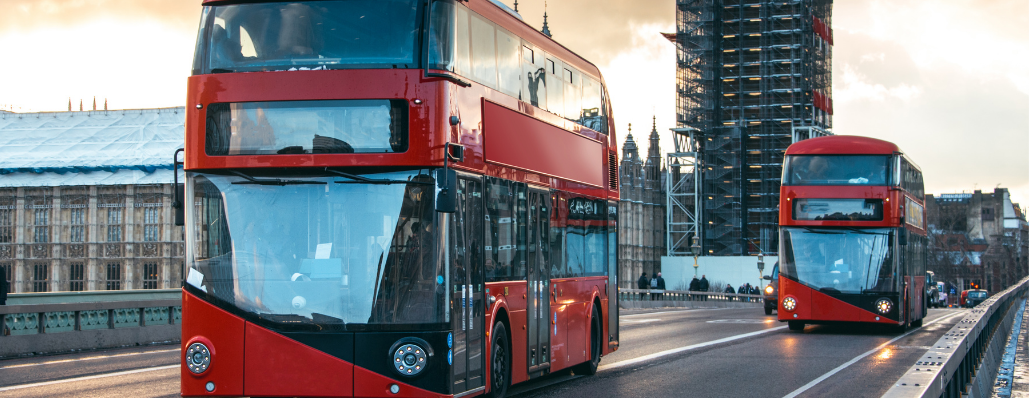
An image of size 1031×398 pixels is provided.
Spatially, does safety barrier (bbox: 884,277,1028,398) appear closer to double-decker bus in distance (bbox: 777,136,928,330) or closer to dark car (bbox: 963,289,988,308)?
double-decker bus in distance (bbox: 777,136,928,330)

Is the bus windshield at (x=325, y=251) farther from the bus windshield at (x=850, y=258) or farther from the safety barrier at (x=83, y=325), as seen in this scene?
the bus windshield at (x=850, y=258)

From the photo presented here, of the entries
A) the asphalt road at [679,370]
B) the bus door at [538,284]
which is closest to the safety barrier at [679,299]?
the asphalt road at [679,370]

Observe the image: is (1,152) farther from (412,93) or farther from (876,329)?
(412,93)

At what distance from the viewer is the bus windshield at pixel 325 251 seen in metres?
8.15

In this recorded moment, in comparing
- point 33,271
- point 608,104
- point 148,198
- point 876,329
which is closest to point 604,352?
point 608,104

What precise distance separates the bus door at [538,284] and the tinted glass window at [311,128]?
251 cm

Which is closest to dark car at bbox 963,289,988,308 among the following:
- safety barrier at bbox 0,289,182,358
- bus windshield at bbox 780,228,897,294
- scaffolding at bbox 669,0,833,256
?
scaffolding at bbox 669,0,833,256

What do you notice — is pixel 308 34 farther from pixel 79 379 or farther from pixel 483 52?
pixel 79 379

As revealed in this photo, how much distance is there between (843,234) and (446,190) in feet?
48.8

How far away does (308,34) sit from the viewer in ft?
28.3

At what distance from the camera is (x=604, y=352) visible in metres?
13.6

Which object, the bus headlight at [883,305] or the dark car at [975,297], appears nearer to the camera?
the bus headlight at [883,305]

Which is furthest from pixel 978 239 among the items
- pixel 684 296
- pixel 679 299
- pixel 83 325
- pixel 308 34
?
pixel 308 34

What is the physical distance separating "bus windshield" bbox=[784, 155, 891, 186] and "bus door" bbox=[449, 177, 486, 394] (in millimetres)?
13849
